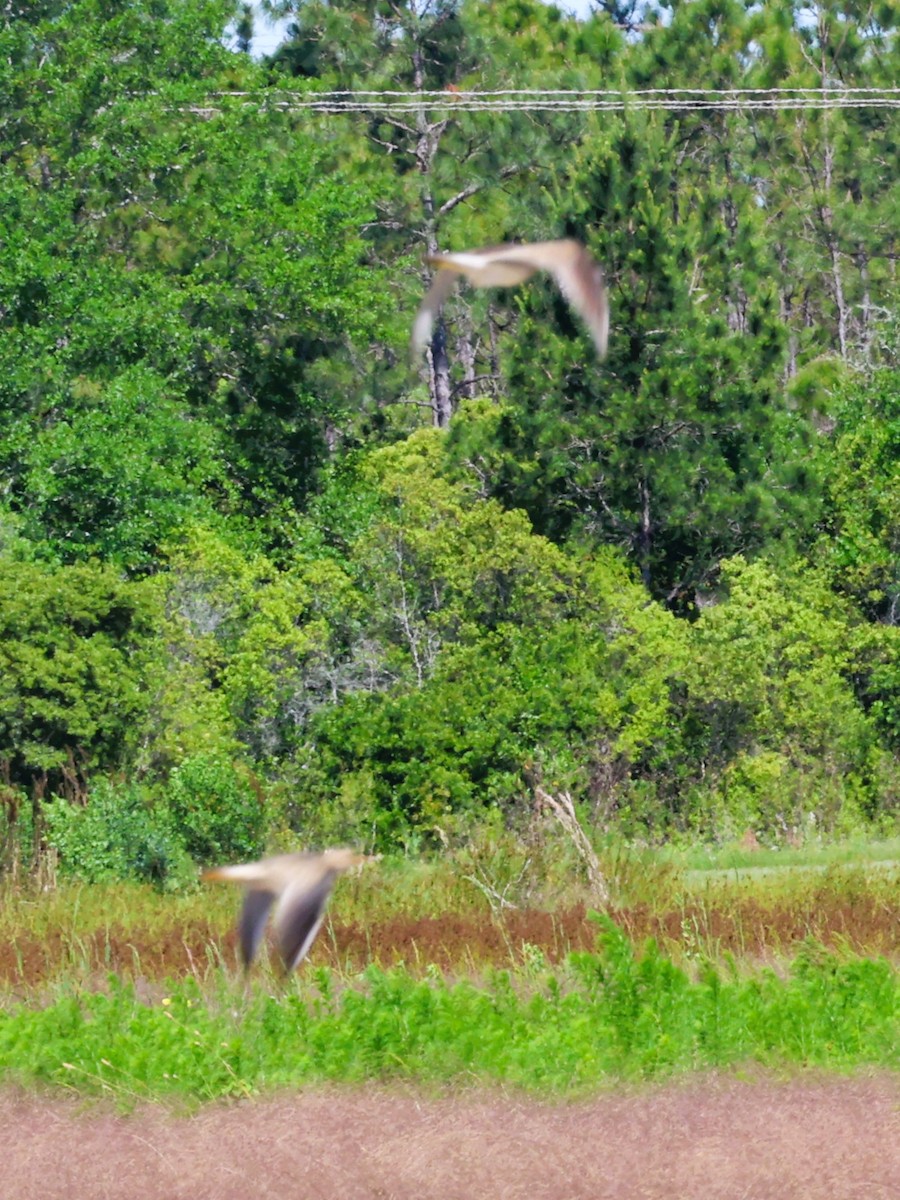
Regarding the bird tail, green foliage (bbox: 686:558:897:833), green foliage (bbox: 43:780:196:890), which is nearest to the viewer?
the bird tail

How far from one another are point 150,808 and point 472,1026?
7982 mm

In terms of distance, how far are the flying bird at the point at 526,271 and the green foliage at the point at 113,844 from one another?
357 inches

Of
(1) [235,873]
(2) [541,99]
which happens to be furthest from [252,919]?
(2) [541,99]

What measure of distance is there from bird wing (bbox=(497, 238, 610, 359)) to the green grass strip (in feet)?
9.63

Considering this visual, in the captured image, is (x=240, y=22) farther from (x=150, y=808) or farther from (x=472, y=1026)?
(x=472, y=1026)

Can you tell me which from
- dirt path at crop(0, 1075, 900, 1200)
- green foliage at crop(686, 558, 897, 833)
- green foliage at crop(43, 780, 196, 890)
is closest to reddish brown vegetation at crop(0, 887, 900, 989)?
dirt path at crop(0, 1075, 900, 1200)

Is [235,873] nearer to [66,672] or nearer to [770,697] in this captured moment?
[66,672]

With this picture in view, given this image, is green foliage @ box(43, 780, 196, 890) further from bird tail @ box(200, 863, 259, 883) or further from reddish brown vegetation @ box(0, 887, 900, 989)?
bird tail @ box(200, 863, 259, 883)

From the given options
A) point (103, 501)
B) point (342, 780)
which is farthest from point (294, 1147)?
point (103, 501)

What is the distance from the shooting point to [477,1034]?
703cm

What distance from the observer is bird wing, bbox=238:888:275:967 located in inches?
197

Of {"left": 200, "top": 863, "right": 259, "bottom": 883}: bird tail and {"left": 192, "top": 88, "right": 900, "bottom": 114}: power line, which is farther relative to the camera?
{"left": 192, "top": 88, "right": 900, "bottom": 114}: power line

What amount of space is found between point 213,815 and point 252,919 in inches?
372

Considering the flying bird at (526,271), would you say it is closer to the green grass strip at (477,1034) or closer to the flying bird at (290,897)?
the flying bird at (290,897)
